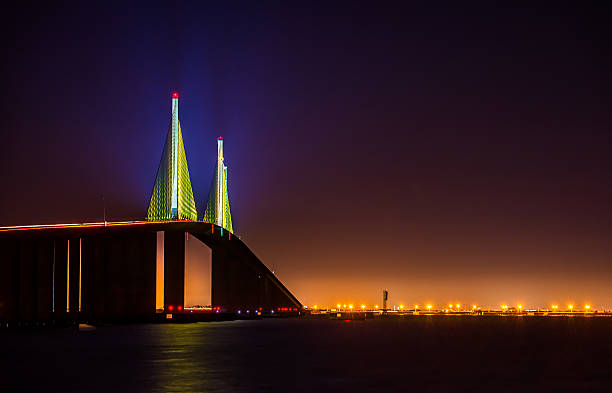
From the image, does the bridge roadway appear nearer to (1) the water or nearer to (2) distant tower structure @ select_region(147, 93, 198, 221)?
(2) distant tower structure @ select_region(147, 93, 198, 221)

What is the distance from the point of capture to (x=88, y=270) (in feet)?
323

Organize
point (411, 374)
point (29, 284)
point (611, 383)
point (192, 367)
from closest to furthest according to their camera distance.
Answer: point (611, 383) < point (411, 374) < point (192, 367) < point (29, 284)

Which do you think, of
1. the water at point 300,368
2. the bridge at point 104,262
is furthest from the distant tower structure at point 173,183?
the water at point 300,368

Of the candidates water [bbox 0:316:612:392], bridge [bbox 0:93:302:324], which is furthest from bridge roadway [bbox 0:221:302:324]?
water [bbox 0:316:612:392]

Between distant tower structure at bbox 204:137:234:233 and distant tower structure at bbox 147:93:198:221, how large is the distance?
78.7 ft

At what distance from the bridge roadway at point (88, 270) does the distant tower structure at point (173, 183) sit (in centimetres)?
153

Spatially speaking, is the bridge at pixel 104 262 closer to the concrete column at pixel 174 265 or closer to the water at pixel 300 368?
the concrete column at pixel 174 265

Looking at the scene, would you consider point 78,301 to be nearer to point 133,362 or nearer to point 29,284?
point 29,284

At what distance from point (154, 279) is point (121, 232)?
6.96 m

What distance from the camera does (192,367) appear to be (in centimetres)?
3869

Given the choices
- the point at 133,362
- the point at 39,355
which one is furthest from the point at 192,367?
the point at 39,355

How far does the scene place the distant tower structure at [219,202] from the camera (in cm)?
12331

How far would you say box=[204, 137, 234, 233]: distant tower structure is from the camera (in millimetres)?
123312

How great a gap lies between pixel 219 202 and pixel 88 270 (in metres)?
30.8
